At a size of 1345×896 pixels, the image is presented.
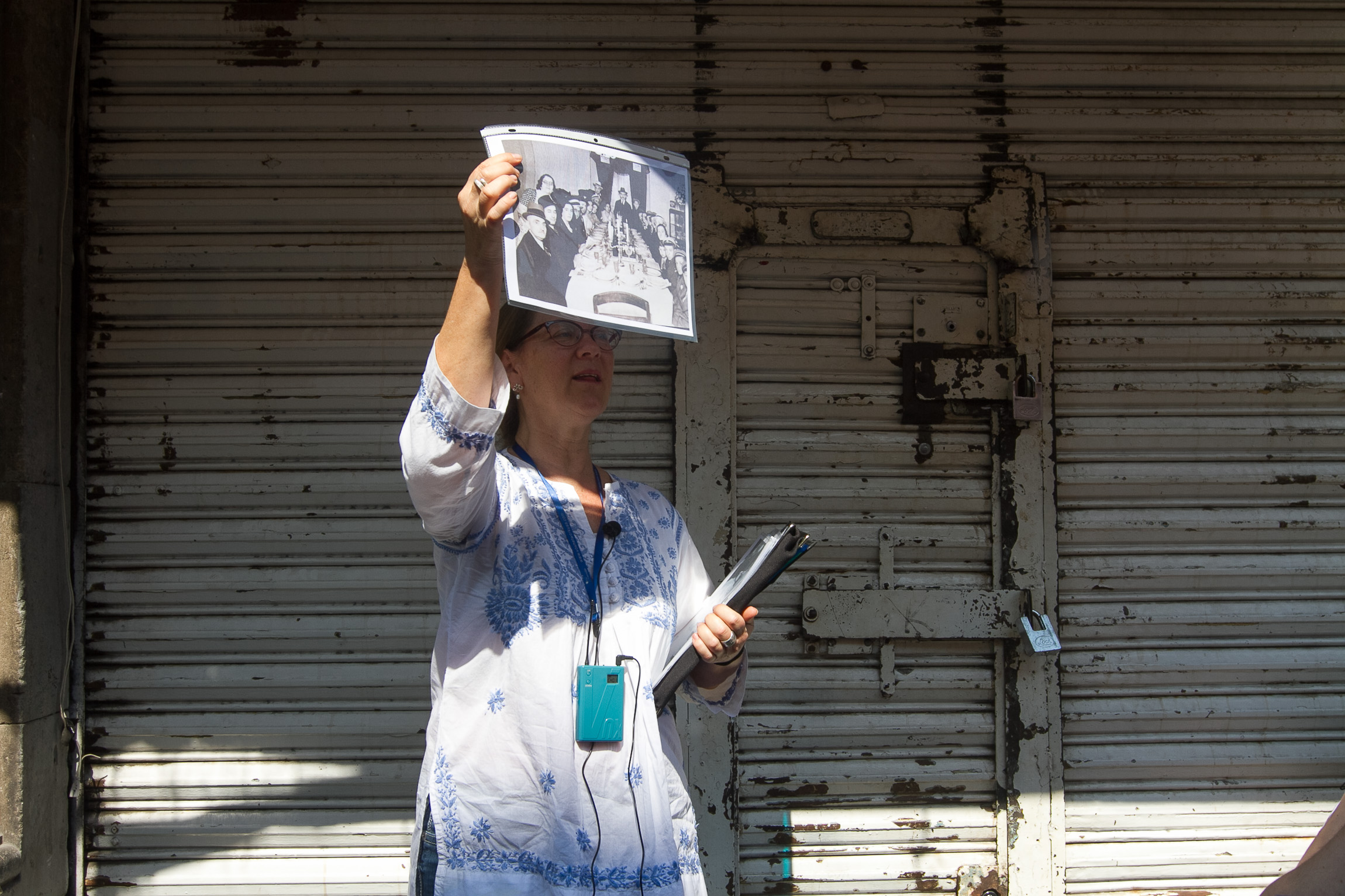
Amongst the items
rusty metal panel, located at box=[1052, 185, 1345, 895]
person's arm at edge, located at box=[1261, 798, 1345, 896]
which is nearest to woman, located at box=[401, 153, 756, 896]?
person's arm at edge, located at box=[1261, 798, 1345, 896]

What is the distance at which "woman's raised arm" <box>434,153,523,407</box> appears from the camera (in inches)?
62.8

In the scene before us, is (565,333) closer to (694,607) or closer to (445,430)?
(445,430)

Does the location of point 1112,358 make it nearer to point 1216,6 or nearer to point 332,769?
point 1216,6

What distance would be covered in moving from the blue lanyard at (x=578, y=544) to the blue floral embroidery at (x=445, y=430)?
1.20 feet

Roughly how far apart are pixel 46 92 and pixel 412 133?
1.43m

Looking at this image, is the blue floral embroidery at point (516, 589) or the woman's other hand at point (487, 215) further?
the blue floral embroidery at point (516, 589)

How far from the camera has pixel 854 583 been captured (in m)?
3.66

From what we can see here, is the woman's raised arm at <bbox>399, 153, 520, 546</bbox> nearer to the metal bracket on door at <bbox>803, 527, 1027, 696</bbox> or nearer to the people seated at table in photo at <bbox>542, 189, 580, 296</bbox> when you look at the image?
the people seated at table in photo at <bbox>542, 189, 580, 296</bbox>

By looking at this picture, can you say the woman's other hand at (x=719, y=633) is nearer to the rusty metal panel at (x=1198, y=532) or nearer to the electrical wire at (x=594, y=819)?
the electrical wire at (x=594, y=819)

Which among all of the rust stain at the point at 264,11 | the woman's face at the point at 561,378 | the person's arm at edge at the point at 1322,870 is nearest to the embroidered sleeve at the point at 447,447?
the woman's face at the point at 561,378

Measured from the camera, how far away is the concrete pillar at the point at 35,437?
3365 mm

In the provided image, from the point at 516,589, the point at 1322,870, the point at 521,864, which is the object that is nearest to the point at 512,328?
the point at 516,589

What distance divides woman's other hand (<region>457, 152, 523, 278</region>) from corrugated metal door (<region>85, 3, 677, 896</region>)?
205cm

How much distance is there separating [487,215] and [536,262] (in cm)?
18
